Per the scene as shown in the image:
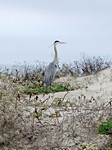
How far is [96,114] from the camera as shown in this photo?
4.92 metres

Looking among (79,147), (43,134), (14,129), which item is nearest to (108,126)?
(79,147)

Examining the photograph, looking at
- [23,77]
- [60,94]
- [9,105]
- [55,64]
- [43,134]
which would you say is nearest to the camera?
[43,134]

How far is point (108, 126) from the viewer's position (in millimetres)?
4680

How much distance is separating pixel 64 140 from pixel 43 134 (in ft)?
1.20

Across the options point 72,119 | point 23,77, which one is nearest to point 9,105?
point 72,119

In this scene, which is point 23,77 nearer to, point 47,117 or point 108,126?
point 47,117

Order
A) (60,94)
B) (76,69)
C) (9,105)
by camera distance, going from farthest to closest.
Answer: (76,69) → (60,94) → (9,105)

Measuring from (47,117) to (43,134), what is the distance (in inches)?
24.0

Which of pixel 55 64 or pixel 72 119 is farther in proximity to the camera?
pixel 55 64

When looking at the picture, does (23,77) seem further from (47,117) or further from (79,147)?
(79,147)

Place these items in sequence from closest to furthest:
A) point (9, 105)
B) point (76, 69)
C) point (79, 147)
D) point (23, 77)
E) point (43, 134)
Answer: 1. point (79, 147)
2. point (43, 134)
3. point (9, 105)
4. point (23, 77)
5. point (76, 69)

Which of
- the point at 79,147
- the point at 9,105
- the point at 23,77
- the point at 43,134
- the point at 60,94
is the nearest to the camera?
the point at 79,147

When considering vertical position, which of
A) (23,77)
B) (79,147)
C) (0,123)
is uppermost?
(23,77)

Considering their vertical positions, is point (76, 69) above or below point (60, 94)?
above
